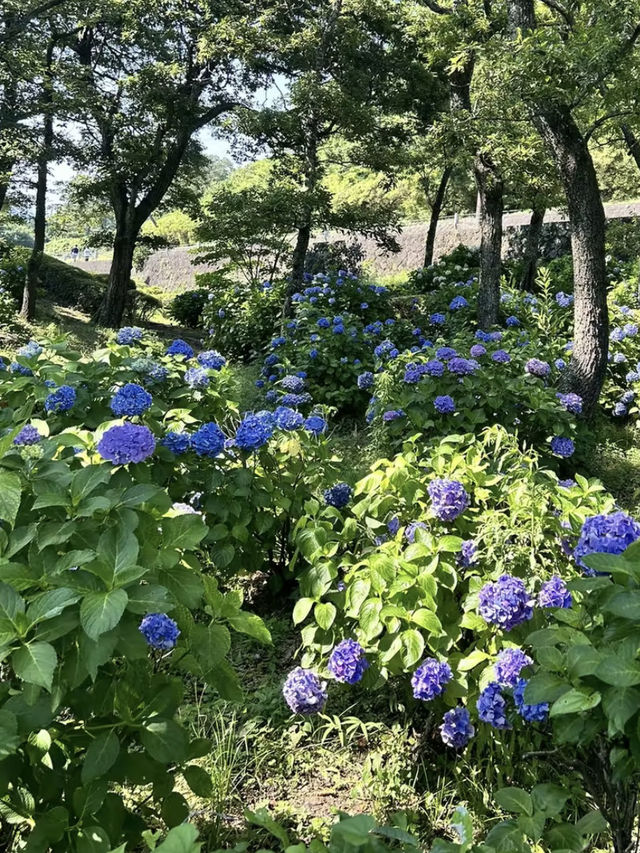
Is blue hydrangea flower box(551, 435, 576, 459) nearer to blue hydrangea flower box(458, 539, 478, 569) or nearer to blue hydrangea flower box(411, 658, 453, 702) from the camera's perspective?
blue hydrangea flower box(458, 539, 478, 569)

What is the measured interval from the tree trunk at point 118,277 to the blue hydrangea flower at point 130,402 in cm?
953

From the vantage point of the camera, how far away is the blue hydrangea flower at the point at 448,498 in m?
1.81

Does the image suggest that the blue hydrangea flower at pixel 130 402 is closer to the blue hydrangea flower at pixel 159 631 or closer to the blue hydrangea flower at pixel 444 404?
the blue hydrangea flower at pixel 159 631

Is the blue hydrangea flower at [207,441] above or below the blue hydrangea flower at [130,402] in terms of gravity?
below

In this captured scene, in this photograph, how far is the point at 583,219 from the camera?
393 cm

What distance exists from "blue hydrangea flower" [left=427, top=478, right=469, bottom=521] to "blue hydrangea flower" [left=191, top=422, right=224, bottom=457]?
72cm

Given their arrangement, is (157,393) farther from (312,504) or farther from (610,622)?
(610,622)

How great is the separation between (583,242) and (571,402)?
109 centimetres

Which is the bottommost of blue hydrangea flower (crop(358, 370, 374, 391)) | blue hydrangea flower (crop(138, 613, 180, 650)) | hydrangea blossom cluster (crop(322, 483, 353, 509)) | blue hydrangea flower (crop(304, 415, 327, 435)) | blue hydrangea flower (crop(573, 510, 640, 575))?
hydrangea blossom cluster (crop(322, 483, 353, 509))

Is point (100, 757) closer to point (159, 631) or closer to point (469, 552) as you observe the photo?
point (159, 631)

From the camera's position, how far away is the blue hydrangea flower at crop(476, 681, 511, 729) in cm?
137

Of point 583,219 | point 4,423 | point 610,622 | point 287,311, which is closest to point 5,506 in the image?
point 4,423

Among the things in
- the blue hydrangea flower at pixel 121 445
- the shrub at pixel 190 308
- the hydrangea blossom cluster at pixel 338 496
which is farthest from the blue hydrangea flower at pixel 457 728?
the shrub at pixel 190 308

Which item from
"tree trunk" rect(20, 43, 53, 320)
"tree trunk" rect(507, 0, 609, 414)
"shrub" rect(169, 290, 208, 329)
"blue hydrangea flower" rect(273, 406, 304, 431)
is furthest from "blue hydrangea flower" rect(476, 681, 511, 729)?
"shrub" rect(169, 290, 208, 329)
